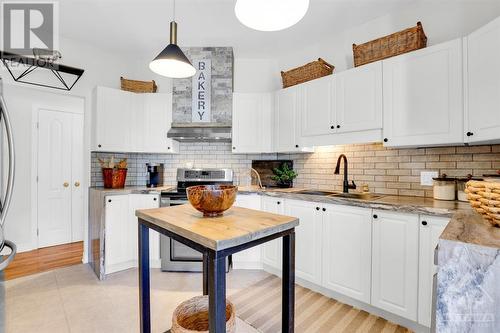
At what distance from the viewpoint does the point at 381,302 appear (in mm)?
1865

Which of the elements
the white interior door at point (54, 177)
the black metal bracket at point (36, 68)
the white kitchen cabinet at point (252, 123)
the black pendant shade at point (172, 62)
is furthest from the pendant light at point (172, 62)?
the white interior door at point (54, 177)

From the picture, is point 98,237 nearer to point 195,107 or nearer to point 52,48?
point 195,107

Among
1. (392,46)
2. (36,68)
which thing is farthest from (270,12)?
(36,68)

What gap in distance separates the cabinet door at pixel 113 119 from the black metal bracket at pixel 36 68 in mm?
348

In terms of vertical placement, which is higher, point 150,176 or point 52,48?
point 52,48

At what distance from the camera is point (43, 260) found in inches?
121

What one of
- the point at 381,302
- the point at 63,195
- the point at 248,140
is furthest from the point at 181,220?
the point at 63,195

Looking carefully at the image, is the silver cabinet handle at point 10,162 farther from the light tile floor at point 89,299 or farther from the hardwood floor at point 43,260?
the hardwood floor at point 43,260

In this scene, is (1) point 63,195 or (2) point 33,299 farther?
(1) point 63,195

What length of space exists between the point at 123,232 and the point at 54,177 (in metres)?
1.84

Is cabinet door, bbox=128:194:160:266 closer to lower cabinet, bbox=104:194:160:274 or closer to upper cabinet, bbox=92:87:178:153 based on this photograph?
lower cabinet, bbox=104:194:160:274

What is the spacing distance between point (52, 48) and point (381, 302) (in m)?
4.24

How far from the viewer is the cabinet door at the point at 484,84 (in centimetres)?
154

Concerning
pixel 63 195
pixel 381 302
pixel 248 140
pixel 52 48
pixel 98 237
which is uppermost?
pixel 52 48
